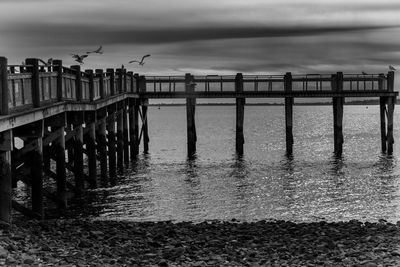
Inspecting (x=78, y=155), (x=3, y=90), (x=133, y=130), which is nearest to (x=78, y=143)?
(x=78, y=155)

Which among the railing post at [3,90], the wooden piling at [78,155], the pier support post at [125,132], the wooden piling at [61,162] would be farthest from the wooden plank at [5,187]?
the pier support post at [125,132]

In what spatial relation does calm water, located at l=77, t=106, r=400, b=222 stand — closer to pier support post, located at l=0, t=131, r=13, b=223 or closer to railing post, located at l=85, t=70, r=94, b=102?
railing post, located at l=85, t=70, r=94, b=102

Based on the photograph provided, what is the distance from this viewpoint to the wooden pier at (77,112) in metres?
14.5

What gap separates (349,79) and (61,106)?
74.4 ft

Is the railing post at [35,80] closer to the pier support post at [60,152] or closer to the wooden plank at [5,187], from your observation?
the wooden plank at [5,187]

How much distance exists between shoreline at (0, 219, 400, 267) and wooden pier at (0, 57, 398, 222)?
163 centimetres

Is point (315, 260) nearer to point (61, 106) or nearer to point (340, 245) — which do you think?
point (340, 245)

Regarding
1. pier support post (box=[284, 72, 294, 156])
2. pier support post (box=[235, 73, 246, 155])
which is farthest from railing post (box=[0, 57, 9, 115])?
pier support post (box=[284, 72, 294, 156])

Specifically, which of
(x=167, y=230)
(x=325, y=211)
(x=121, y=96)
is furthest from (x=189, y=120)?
(x=167, y=230)

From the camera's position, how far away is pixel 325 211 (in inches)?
843

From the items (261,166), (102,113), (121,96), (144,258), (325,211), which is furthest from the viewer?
(261,166)

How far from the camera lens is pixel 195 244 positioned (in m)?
14.1

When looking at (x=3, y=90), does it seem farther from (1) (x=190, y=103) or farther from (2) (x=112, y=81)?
(1) (x=190, y=103)

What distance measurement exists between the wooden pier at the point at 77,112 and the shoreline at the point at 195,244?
1633 millimetres
